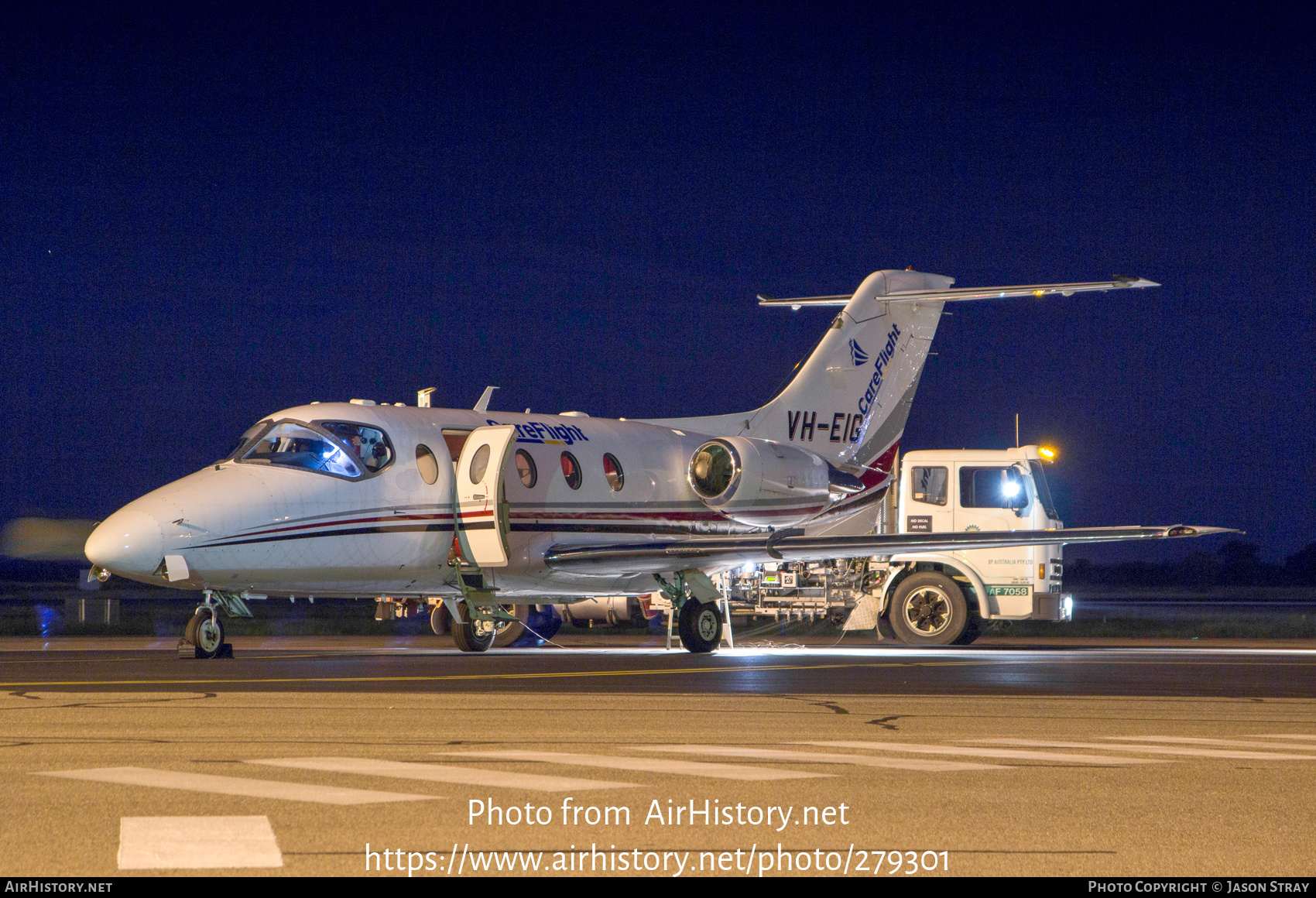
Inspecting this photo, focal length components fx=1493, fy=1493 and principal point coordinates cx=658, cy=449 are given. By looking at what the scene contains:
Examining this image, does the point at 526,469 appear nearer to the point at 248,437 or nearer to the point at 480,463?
the point at 480,463

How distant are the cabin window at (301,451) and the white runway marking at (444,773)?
11.3 m

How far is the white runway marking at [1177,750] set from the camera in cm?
862

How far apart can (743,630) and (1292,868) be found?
24.2 m

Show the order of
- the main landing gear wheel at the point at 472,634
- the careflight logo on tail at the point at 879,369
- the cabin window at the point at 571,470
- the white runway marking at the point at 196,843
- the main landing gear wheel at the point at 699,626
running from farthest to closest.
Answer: the careflight logo on tail at the point at 879,369 → the main landing gear wheel at the point at 472,634 → the main landing gear wheel at the point at 699,626 → the cabin window at the point at 571,470 → the white runway marking at the point at 196,843

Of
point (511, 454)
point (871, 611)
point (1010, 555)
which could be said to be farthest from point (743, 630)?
point (511, 454)

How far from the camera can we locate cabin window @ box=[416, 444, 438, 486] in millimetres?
20328

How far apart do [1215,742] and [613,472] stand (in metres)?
14.5

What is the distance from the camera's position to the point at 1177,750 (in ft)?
29.5

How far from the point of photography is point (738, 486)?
79.8ft

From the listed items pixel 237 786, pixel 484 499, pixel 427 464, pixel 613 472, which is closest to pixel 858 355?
pixel 613 472

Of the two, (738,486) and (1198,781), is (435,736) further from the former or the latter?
(738,486)

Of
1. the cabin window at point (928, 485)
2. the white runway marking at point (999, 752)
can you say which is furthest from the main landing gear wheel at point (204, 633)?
the cabin window at point (928, 485)

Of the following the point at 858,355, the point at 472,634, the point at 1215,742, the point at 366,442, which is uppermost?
the point at 858,355

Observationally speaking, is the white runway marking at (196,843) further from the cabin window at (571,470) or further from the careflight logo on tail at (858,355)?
the careflight logo on tail at (858,355)
